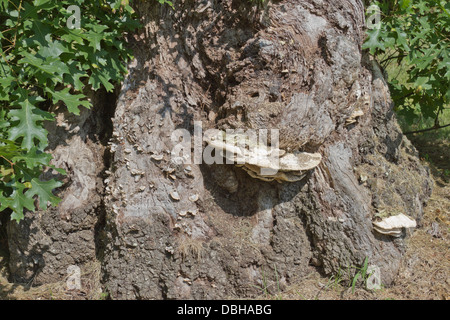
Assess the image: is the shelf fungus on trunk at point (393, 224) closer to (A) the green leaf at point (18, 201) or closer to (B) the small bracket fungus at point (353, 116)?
(B) the small bracket fungus at point (353, 116)

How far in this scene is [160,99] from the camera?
3.50m

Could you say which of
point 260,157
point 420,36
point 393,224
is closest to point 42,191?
point 260,157

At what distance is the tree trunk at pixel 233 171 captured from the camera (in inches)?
130

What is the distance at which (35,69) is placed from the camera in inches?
117

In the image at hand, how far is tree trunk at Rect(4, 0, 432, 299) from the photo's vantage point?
331 cm

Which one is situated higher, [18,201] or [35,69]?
[35,69]

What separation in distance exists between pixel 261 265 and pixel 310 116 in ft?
4.26

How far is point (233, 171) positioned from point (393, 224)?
1.41m

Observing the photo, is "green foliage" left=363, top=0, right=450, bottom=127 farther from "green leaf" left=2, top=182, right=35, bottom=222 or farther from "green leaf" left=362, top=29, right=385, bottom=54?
"green leaf" left=2, top=182, right=35, bottom=222

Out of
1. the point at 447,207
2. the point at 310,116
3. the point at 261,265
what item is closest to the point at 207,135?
the point at 310,116

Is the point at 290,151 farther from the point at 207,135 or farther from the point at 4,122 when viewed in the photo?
the point at 4,122

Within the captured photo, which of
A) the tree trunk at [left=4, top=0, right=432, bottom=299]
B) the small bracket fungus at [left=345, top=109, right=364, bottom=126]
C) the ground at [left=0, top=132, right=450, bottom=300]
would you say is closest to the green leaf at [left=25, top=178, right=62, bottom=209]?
the tree trunk at [left=4, top=0, right=432, bottom=299]

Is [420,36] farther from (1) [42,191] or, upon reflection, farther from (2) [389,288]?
(1) [42,191]

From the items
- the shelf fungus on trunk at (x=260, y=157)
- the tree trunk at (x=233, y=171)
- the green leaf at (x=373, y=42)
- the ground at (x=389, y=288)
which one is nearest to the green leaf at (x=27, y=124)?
the tree trunk at (x=233, y=171)
